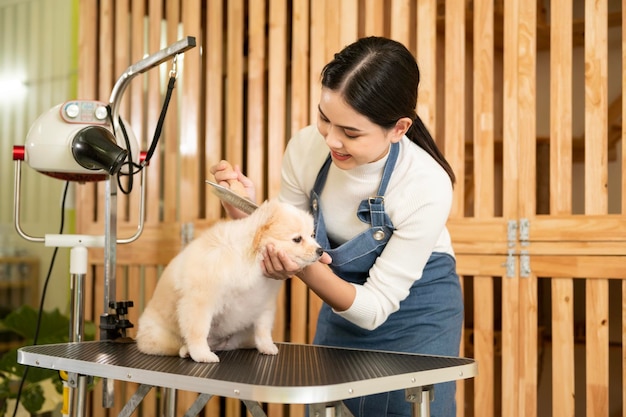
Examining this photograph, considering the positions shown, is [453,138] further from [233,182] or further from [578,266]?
[233,182]

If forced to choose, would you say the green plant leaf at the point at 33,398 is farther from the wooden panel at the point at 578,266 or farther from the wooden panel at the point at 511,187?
the wooden panel at the point at 578,266

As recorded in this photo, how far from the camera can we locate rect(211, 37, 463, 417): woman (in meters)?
1.59

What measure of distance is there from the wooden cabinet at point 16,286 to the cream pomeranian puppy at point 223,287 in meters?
2.39

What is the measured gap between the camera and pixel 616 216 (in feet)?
8.04

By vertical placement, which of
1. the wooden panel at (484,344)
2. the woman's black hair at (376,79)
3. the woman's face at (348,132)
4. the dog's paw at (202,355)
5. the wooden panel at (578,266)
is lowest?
the wooden panel at (484,344)

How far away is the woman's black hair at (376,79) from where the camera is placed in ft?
5.15

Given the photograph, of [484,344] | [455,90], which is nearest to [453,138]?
[455,90]

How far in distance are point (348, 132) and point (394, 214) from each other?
234 mm

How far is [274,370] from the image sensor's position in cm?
135

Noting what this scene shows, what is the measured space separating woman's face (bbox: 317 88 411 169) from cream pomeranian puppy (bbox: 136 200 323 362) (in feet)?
0.59

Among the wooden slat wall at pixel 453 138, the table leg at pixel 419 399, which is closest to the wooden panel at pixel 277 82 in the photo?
the wooden slat wall at pixel 453 138

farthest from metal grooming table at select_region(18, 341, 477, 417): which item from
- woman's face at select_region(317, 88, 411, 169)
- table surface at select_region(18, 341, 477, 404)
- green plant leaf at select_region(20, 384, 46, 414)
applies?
green plant leaf at select_region(20, 384, 46, 414)

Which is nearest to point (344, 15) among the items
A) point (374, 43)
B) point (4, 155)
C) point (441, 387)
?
point (374, 43)

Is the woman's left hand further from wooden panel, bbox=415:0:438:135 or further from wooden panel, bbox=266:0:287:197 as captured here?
wooden panel, bbox=266:0:287:197
